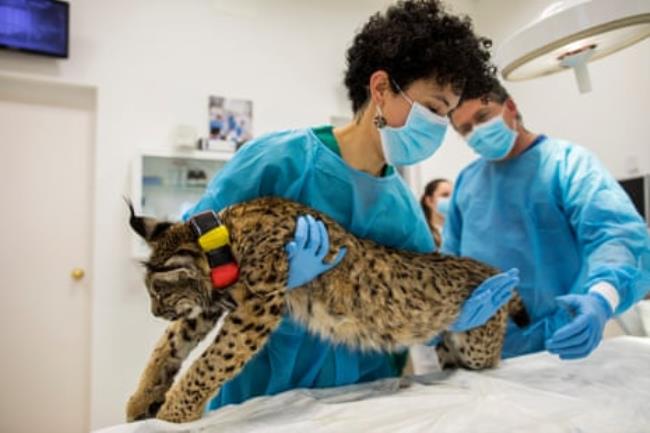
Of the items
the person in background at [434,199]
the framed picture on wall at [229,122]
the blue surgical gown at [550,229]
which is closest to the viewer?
the blue surgical gown at [550,229]

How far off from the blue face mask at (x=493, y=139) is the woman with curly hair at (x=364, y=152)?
348 millimetres

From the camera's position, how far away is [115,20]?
10.4ft

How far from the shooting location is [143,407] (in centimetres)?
108

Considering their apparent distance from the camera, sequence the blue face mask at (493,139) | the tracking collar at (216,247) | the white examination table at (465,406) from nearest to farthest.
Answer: the white examination table at (465,406)
the tracking collar at (216,247)
the blue face mask at (493,139)

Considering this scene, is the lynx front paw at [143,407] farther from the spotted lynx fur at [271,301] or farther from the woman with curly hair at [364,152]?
the woman with curly hair at [364,152]

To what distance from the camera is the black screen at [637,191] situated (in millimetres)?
2529

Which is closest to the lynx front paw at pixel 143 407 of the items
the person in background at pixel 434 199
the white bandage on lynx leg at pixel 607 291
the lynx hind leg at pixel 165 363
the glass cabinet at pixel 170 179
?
the lynx hind leg at pixel 165 363

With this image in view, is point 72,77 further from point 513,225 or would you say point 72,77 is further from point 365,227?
point 513,225

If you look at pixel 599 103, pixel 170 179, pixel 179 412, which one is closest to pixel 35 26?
pixel 170 179

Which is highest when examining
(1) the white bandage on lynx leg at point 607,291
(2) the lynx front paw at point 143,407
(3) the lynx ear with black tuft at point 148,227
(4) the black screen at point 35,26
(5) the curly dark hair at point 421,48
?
(4) the black screen at point 35,26

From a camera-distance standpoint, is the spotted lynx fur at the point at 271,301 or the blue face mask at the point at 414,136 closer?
the spotted lynx fur at the point at 271,301

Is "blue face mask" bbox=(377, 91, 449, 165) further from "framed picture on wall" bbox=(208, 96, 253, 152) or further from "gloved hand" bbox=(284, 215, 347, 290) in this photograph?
"framed picture on wall" bbox=(208, 96, 253, 152)

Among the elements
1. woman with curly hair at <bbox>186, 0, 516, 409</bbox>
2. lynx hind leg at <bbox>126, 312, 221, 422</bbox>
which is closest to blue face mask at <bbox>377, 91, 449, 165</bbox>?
woman with curly hair at <bbox>186, 0, 516, 409</bbox>

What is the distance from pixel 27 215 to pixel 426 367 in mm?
2591
